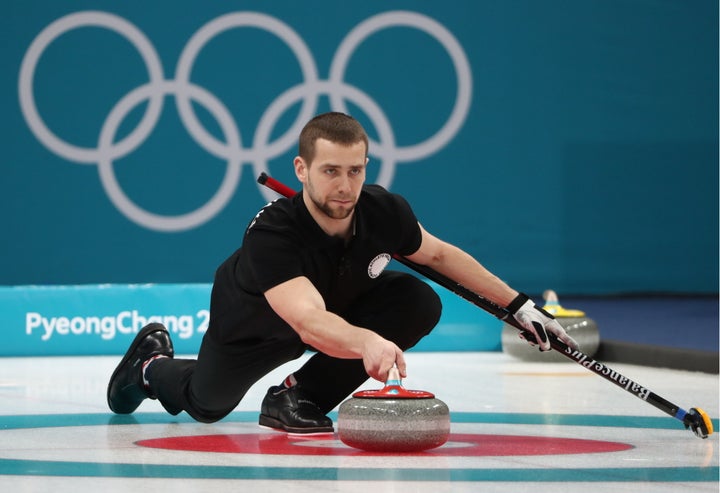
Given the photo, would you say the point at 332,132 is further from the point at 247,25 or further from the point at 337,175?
the point at 247,25

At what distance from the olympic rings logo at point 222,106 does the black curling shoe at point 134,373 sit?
16.8ft

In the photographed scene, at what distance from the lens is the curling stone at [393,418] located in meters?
3.39

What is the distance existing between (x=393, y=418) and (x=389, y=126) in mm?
6711

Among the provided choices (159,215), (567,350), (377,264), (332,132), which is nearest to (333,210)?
(332,132)

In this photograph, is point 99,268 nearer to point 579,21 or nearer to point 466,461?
point 579,21

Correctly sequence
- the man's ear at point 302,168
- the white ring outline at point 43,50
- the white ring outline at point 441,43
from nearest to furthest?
1. the man's ear at point 302,168
2. the white ring outline at point 43,50
3. the white ring outline at point 441,43

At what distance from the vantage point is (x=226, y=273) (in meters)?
4.04

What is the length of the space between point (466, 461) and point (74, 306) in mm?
4764

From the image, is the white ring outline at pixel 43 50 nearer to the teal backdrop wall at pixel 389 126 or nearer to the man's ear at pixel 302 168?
the teal backdrop wall at pixel 389 126

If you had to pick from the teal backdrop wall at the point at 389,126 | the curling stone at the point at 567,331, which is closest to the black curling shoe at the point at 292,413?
the curling stone at the point at 567,331

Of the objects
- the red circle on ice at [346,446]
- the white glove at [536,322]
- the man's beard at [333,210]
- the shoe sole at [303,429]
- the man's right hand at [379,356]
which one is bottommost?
the red circle on ice at [346,446]

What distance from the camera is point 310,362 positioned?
13.7 feet

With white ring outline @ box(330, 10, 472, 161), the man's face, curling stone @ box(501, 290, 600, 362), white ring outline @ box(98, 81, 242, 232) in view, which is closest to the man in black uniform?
the man's face

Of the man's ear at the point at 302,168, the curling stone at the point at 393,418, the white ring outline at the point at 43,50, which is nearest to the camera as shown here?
the curling stone at the point at 393,418
